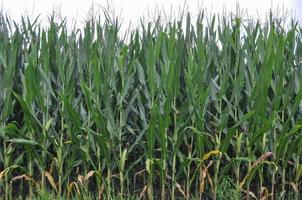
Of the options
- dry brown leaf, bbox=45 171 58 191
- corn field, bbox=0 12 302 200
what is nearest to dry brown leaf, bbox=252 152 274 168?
corn field, bbox=0 12 302 200

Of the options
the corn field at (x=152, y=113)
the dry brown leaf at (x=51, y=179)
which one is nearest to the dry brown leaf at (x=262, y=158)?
the corn field at (x=152, y=113)

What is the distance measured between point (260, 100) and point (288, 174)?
87 centimetres

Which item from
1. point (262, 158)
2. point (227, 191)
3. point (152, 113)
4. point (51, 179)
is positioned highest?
point (152, 113)

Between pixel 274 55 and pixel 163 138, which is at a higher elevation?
pixel 274 55

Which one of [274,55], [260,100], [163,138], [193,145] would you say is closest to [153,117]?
[163,138]

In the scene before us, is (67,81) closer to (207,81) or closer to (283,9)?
(207,81)

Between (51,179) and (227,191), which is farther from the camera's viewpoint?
(227,191)

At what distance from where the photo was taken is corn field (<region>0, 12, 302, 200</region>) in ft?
15.1

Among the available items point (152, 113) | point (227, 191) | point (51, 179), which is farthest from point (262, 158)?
point (51, 179)

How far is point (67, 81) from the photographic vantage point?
15.6ft

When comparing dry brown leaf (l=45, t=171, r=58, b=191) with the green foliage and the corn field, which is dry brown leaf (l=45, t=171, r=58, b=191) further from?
the green foliage

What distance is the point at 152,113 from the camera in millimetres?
4445

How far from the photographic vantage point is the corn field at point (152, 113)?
460 centimetres

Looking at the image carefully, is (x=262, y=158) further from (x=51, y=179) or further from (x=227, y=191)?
(x=51, y=179)
